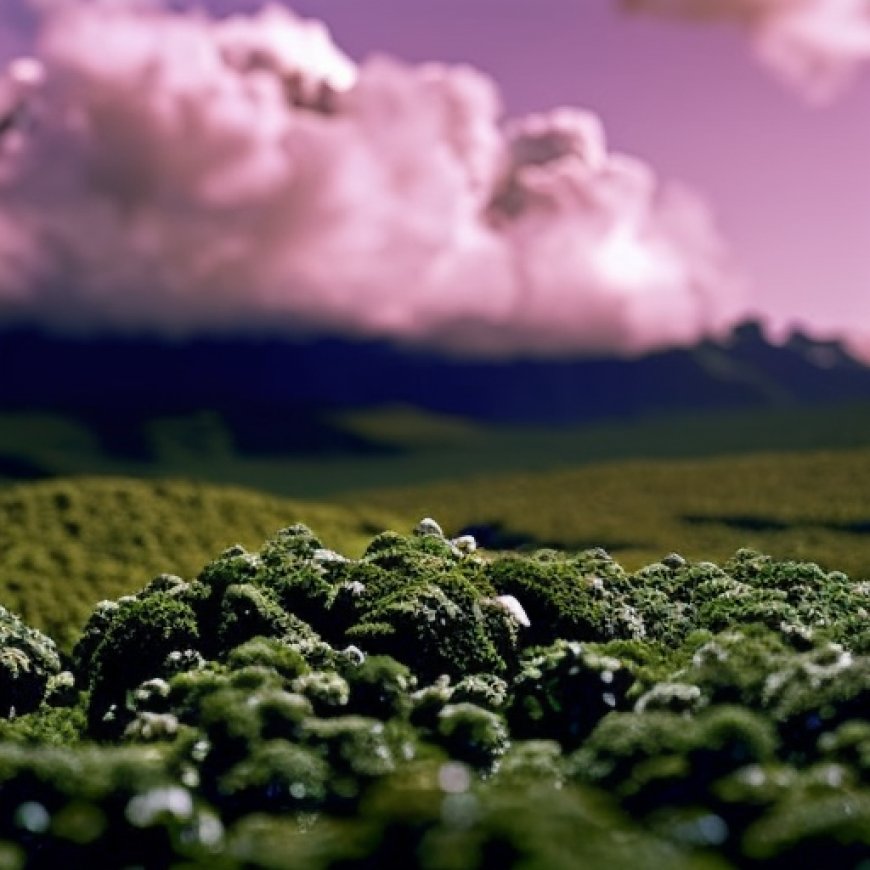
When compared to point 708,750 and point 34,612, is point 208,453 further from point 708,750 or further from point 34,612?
point 708,750

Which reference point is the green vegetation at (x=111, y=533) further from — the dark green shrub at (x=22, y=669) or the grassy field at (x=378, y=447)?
the grassy field at (x=378, y=447)

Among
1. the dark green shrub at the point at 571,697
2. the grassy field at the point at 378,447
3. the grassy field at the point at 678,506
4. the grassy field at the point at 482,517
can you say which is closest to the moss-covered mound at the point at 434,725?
the dark green shrub at the point at 571,697

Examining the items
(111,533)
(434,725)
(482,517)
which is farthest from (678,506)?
(434,725)

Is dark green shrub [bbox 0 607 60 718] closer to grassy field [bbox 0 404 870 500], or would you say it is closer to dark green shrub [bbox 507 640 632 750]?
dark green shrub [bbox 507 640 632 750]

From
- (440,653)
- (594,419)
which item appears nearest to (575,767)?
(440,653)

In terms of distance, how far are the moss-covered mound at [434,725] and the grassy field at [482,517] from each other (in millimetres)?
22739

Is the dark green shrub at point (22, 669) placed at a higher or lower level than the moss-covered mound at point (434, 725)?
lower

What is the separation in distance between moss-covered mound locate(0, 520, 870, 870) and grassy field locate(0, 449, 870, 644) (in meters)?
22.7

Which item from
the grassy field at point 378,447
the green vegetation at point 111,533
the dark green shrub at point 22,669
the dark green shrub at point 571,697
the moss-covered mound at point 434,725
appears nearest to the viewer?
the moss-covered mound at point 434,725

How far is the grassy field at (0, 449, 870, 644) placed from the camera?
2064 inches

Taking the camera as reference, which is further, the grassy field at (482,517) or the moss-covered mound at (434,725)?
the grassy field at (482,517)

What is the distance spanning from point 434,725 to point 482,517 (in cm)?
6287

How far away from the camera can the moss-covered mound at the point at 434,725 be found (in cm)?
1541

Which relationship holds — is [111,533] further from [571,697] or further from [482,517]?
[571,697]
